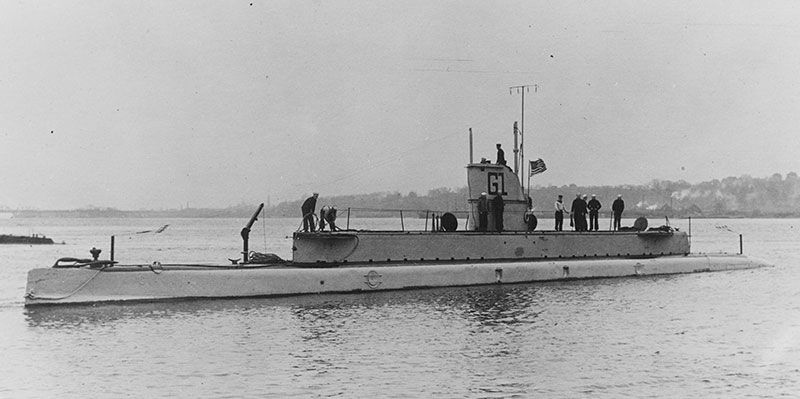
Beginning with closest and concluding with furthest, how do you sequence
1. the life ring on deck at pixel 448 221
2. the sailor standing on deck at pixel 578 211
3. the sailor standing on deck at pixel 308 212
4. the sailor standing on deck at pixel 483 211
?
the sailor standing on deck at pixel 308 212
the life ring on deck at pixel 448 221
the sailor standing on deck at pixel 483 211
the sailor standing on deck at pixel 578 211

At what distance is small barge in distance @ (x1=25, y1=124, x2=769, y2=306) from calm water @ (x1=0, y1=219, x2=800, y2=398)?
497 mm

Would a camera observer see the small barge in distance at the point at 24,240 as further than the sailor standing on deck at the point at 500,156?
Yes

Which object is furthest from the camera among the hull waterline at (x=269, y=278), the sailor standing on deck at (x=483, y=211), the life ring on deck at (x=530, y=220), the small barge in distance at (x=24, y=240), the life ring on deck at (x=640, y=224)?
the small barge in distance at (x=24, y=240)

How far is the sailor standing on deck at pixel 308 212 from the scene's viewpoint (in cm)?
2356

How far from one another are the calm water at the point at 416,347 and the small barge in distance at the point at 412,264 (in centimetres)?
50

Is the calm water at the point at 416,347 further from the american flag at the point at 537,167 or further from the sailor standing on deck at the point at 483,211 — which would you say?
the american flag at the point at 537,167

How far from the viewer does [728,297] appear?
83.1 feet

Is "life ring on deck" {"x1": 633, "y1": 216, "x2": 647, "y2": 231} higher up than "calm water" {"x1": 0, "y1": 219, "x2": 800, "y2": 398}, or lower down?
higher up

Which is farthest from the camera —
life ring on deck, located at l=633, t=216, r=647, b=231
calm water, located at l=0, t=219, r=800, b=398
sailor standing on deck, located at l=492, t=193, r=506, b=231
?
life ring on deck, located at l=633, t=216, r=647, b=231

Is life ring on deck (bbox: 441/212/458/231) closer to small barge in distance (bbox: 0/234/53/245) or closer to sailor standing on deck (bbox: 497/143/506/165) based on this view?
sailor standing on deck (bbox: 497/143/506/165)

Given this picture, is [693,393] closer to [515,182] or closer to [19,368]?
[19,368]

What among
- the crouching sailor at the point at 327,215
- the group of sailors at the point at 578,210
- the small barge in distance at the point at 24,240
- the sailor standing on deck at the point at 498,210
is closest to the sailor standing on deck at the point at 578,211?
the group of sailors at the point at 578,210

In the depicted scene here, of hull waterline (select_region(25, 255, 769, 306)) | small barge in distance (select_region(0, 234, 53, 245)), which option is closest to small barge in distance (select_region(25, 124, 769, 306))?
hull waterline (select_region(25, 255, 769, 306))

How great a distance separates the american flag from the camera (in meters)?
27.8
